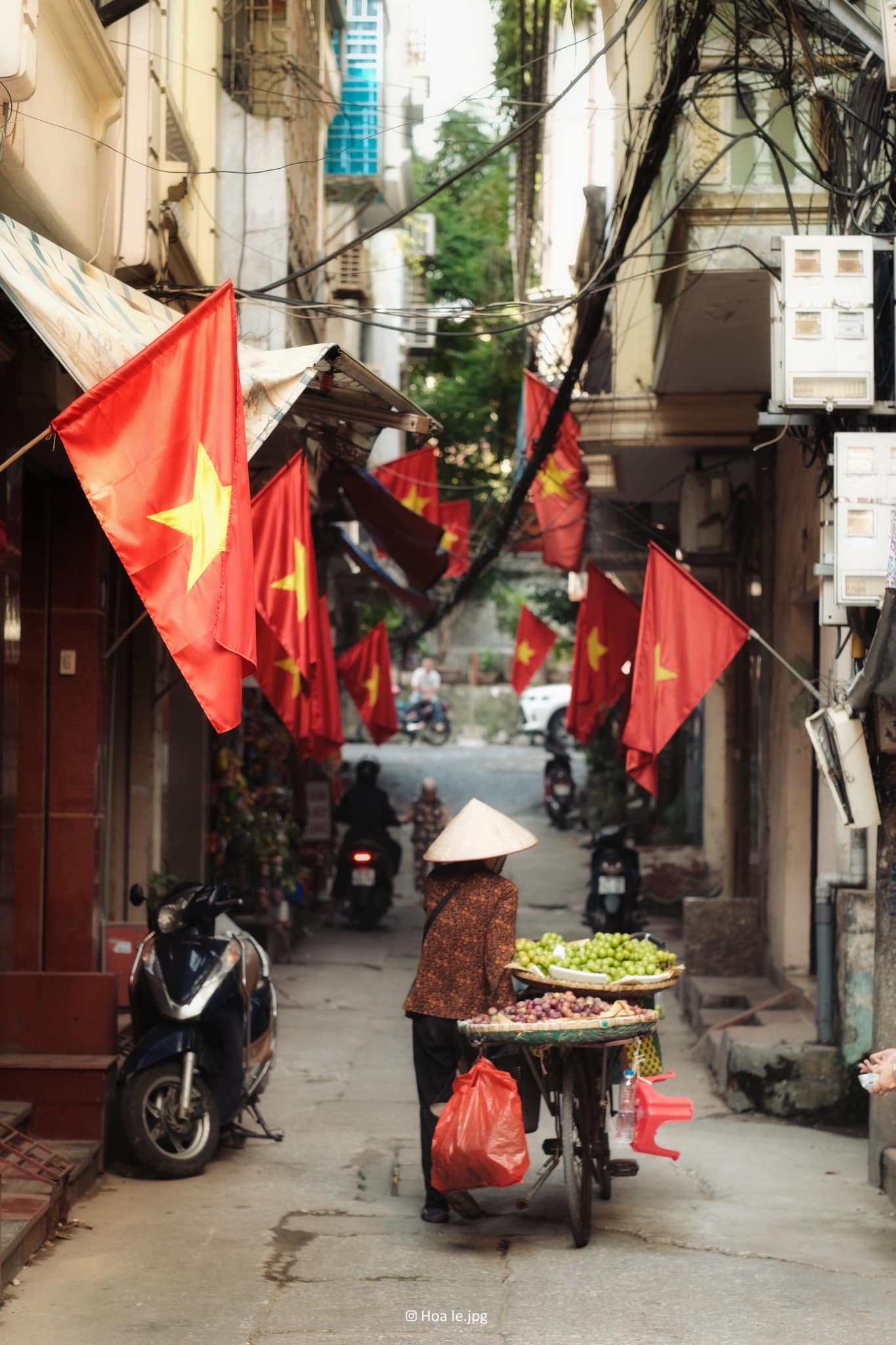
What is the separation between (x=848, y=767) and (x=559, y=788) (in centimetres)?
1813

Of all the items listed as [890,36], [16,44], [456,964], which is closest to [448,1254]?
[456,964]

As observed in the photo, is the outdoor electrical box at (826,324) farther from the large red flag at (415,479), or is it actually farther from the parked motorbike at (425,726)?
the parked motorbike at (425,726)

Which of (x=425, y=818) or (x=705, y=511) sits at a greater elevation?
(x=705, y=511)

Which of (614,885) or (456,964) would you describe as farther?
(614,885)

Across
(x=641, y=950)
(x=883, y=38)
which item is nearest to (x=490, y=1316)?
(x=641, y=950)

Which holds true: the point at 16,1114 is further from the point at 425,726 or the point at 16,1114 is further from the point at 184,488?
the point at 425,726

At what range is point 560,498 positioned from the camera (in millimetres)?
14797

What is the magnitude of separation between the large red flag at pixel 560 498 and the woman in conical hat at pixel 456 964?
7.79m

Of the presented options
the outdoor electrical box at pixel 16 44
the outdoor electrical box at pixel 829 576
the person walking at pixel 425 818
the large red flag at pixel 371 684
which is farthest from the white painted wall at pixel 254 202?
the person walking at pixel 425 818

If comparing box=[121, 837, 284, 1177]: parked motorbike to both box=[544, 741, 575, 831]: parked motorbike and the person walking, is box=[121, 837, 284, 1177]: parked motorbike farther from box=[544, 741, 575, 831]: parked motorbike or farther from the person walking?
box=[544, 741, 575, 831]: parked motorbike

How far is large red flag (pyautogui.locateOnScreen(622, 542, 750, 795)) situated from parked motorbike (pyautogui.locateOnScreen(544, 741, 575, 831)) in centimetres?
1657

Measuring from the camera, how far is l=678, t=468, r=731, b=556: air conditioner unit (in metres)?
13.5

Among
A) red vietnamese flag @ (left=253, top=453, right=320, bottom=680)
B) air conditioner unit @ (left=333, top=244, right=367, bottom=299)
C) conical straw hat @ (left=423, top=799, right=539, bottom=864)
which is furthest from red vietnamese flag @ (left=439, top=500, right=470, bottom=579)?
conical straw hat @ (left=423, top=799, right=539, bottom=864)

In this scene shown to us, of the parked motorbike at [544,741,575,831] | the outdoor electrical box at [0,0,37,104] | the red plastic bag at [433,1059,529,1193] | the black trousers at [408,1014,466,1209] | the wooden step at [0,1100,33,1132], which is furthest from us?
the parked motorbike at [544,741,575,831]
